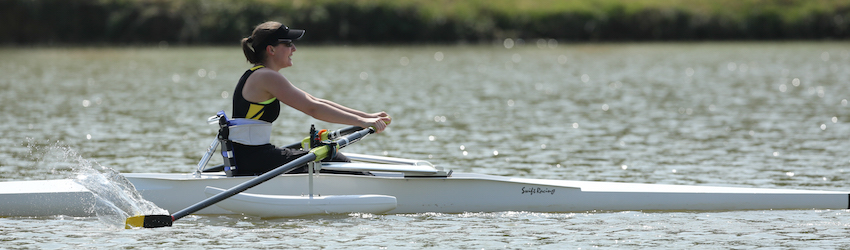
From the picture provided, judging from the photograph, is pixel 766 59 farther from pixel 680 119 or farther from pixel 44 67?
pixel 44 67

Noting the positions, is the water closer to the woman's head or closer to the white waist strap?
the white waist strap

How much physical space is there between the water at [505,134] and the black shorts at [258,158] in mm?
537

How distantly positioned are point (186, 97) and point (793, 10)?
2351 inches

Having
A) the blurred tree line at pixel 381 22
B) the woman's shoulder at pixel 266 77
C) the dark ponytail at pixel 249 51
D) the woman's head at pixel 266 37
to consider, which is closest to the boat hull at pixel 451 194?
the woman's shoulder at pixel 266 77

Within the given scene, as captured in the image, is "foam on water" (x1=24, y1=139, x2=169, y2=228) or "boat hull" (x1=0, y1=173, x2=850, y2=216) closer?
"foam on water" (x1=24, y1=139, x2=169, y2=228)

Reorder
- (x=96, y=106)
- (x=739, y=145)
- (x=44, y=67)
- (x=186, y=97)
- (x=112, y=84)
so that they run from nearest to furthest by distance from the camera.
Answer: (x=739, y=145) → (x=96, y=106) → (x=186, y=97) → (x=112, y=84) → (x=44, y=67)

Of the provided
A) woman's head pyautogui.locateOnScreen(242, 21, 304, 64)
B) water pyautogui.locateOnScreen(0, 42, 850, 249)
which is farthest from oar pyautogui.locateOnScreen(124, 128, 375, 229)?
woman's head pyautogui.locateOnScreen(242, 21, 304, 64)

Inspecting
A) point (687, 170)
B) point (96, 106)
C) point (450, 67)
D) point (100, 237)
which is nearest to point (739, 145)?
point (687, 170)

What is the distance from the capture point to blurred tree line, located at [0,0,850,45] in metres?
71.6

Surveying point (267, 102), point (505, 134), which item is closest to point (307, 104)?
point (267, 102)

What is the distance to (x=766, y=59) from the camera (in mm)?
47094

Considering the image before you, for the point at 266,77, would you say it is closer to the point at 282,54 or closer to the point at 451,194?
the point at 282,54

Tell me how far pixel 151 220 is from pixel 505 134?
987 centimetres

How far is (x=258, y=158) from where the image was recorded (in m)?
9.19
